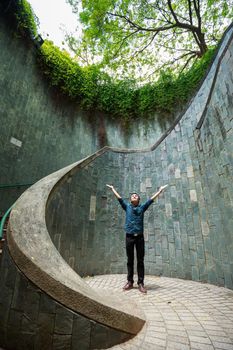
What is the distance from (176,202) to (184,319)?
3654mm

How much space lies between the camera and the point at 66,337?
1938mm

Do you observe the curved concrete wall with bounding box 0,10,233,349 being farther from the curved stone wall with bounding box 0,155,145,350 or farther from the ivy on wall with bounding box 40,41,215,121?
the ivy on wall with bounding box 40,41,215,121

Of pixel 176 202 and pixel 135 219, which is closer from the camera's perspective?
pixel 135 219

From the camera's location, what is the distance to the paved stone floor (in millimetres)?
2008

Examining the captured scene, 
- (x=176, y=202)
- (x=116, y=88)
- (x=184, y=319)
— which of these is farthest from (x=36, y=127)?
(x=184, y=319)

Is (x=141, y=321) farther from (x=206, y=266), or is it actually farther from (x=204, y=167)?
(x=204, y=167)

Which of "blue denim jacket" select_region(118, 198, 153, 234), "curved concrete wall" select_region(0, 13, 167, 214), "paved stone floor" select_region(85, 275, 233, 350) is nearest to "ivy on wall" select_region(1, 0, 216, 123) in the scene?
"curved concrete wall" select_region(0, 13, 167, 214)

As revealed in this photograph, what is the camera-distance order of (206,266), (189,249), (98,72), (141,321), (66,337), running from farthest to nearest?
(98,72)
(189,249)
(206,266)
(141,321)
(66,337)

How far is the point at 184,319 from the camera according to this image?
99.1 inches

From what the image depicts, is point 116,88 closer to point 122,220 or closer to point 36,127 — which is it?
point 36,127

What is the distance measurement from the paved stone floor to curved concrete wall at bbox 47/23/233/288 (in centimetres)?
105

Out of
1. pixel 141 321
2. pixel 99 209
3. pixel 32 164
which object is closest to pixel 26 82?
pixel 32 164

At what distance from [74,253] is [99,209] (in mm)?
1755

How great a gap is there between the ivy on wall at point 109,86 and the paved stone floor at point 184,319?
962 cm
